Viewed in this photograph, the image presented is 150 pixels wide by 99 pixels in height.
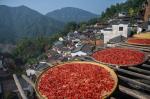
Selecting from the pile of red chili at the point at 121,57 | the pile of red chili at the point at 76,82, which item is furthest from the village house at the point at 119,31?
the pile of red chili at the point at 76,82

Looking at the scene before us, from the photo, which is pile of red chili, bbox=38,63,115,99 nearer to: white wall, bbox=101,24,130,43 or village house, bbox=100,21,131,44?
village house, bbox=100,21,131,44

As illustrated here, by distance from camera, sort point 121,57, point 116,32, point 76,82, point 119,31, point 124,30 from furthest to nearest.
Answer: point 116,32 < point 119,31 < point 124,30 < point 121,57 < point 76,82

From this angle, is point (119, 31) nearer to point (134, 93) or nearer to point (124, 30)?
point (124, 30)

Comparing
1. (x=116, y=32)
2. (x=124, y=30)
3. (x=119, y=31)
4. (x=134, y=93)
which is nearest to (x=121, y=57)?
(x=134, y=93)

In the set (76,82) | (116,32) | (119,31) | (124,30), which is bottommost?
(116,32)

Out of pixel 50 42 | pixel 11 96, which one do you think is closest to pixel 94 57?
pixel 11 96

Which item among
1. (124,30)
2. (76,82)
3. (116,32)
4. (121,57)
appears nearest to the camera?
(76,82)

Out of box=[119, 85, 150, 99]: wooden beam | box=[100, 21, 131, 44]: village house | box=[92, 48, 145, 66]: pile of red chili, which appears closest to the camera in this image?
box=[119, 85, 150, 99]: wooden beam

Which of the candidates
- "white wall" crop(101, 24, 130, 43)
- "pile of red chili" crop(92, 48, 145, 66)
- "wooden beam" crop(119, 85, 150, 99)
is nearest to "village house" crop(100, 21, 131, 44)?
"white wall" crop(101, 24, 130, 43)
